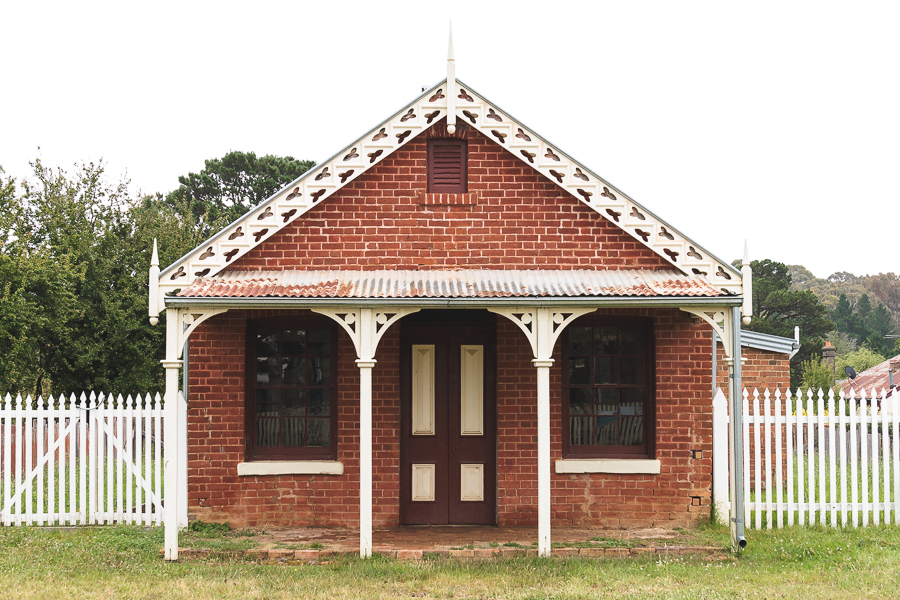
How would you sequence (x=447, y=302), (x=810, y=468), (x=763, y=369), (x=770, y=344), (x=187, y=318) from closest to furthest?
(x=447, y=302) < (x=187, y=318) < (x=810, y=468) < (x=770, y=344) < (x=763, y=369)

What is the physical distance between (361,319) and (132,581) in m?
3.57

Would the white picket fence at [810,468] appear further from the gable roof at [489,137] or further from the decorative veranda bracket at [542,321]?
the decorative veranda bracket at [542,321]

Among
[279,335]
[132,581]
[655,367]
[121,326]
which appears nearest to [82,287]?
[121,326]

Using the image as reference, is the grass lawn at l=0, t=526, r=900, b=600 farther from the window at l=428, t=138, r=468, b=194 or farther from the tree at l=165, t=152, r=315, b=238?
the tree at l=165, t=152, r=315, b=238

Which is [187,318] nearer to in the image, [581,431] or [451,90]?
[451,90]

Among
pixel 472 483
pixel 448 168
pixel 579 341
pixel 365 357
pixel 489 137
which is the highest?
pixel 489 137

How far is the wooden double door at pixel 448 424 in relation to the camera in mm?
10461

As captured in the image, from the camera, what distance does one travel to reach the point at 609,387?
10.5 metres

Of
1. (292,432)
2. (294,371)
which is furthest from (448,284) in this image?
(292,432)

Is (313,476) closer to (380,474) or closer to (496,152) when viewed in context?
(380,474)

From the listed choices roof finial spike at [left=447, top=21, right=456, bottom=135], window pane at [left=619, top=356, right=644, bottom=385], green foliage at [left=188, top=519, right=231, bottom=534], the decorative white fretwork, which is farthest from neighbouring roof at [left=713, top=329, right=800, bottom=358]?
the decorative white fretwork

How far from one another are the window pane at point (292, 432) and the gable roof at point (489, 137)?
7.01 ft

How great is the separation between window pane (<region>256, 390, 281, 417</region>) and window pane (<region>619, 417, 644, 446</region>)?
4.44 metres

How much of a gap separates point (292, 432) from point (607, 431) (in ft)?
13.3
